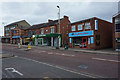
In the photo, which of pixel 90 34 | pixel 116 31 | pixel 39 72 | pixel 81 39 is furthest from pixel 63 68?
pixel 81 39

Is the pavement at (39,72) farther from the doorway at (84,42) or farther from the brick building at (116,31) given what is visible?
the doorway at (84,42)

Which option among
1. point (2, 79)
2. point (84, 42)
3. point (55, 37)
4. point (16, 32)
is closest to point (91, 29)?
point (84, 42)

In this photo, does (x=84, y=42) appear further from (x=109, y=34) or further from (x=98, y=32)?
(x=109, y=34)

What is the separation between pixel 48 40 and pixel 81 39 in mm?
12209

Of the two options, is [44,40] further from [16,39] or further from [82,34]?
A: [16,39]

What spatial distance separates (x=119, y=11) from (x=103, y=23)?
4.56 metres

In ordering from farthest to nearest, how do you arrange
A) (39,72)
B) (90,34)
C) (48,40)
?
(48,40) < (90,34) < (39,72)

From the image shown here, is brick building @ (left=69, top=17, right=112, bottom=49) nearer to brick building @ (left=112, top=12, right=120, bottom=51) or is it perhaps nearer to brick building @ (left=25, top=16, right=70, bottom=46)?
brick building @ (left=112, top=12, right=120, bottom=51)

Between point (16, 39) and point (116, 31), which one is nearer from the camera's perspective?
point (116, 31)

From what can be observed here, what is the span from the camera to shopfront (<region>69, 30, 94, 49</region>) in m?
19.9

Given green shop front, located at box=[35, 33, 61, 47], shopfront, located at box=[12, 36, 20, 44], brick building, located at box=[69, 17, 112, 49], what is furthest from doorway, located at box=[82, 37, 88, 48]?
shopfront, located at box=[12, 36, 20, 44]

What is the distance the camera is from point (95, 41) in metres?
19.2

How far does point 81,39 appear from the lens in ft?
72.4

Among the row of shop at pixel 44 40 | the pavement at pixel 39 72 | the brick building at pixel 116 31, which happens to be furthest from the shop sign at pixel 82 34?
the pavement at pixel 39 72
